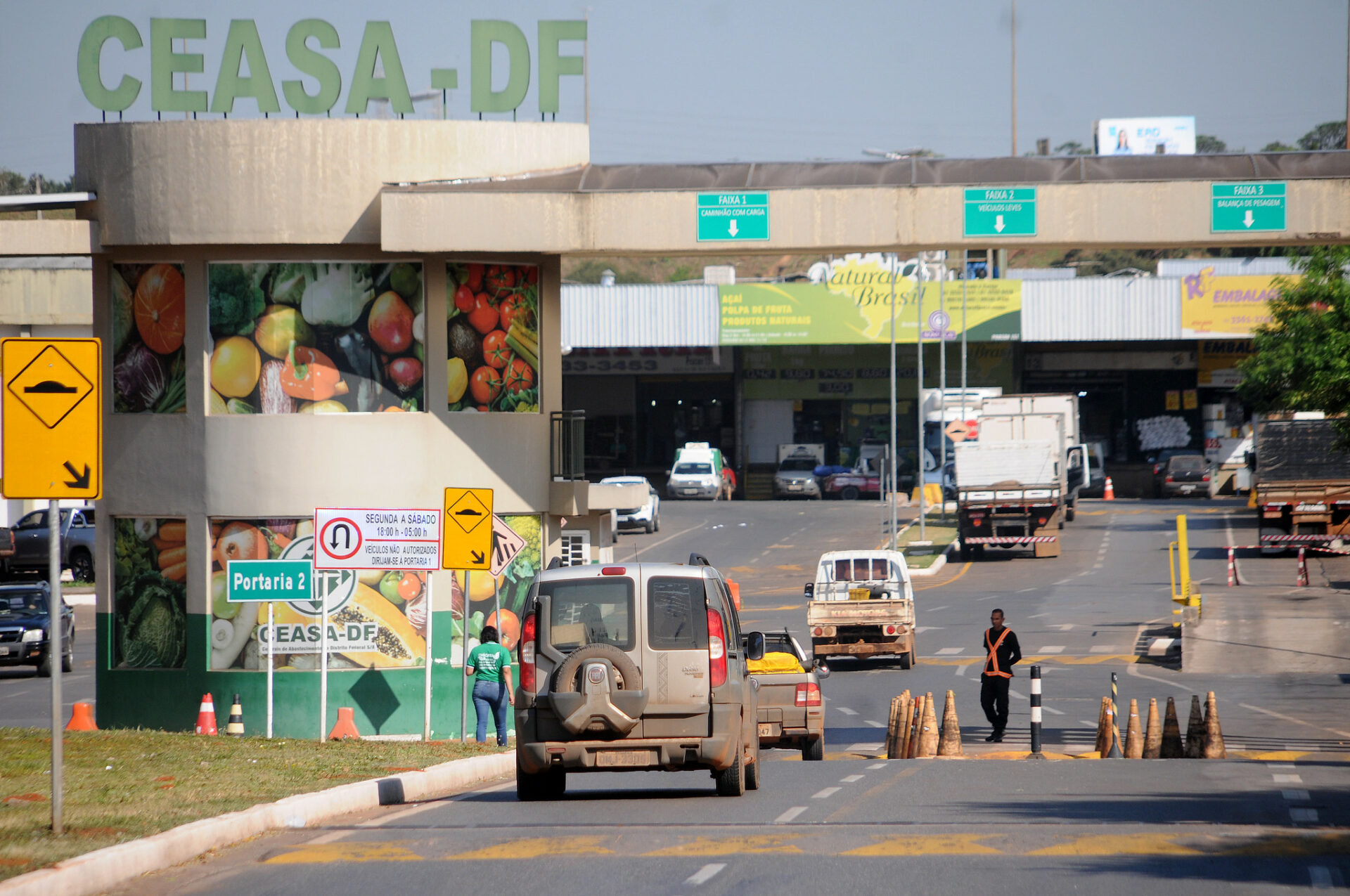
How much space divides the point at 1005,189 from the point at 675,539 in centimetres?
2957

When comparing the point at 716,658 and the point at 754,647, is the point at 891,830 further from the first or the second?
the point at 754,647

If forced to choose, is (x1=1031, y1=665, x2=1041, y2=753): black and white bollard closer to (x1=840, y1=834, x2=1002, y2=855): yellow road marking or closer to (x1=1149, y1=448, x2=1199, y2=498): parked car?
(x1=840, y1=834, x2=1002, y2=855): yellow road marking

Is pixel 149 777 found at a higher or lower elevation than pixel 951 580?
higher

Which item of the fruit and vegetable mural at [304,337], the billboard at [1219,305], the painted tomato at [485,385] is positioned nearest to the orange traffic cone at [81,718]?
the fruit and vegetable mural at [304,337]

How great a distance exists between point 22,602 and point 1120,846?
2512 centimetres

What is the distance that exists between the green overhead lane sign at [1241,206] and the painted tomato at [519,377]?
9506 millimetres

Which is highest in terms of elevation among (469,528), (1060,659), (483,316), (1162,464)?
(483,316)

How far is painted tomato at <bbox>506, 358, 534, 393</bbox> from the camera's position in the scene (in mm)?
21516

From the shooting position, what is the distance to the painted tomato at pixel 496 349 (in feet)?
69.7

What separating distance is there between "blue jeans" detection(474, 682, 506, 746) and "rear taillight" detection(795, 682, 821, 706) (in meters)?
3.46

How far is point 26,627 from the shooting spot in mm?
28484

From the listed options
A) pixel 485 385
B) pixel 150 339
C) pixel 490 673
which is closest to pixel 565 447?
pixel 485 385

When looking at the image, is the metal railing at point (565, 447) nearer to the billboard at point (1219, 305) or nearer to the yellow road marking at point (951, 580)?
the yellow road marking at point (951, 580)

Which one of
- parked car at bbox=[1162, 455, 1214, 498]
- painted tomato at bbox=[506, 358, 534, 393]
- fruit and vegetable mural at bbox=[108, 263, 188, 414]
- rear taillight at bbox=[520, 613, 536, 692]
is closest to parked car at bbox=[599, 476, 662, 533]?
parked car at bbox=[1162, 455, 1214, 498]
